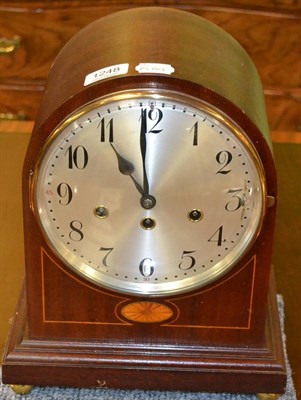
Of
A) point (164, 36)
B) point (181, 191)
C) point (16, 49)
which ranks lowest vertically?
point (181, 191)

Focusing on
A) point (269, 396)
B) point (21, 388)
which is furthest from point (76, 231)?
point (269, 396)

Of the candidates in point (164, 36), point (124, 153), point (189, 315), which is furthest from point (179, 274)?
point (164, 36)

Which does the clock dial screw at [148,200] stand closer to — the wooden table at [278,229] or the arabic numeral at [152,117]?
the arabic numeral at [152,117]

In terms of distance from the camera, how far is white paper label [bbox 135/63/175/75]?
115 centimetres

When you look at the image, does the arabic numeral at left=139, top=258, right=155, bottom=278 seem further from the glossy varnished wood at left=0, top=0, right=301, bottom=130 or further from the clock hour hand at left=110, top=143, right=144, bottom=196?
the glossy varnished wood at left=0, top=0, right=301, bottom=130

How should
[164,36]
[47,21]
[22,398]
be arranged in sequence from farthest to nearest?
1. [47,21]
2. [22,398]
3. [164,36]

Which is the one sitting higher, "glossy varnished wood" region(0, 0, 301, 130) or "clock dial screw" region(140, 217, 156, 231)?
"glossy varnished wood" region(0, 0, 301, 130)

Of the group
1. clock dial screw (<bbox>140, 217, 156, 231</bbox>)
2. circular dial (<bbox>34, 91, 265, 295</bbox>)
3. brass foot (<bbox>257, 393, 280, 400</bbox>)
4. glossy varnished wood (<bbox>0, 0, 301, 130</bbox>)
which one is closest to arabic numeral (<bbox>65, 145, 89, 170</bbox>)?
circular dial (<bbox>34, 91, 265, 295</bbox>)

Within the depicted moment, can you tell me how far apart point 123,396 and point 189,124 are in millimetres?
436

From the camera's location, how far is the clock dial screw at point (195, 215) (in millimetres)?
1224

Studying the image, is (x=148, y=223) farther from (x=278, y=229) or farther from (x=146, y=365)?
(x=278, y=229)

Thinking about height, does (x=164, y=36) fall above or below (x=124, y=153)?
above

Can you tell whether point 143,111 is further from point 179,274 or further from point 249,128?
point 179,274

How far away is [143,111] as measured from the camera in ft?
3.77
